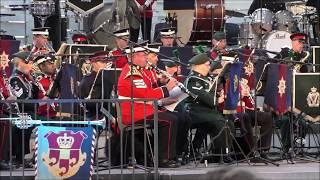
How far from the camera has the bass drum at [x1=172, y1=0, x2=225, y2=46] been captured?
15.3m

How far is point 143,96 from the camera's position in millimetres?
9422

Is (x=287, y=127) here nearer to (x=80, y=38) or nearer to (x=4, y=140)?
(x=4, y=140)

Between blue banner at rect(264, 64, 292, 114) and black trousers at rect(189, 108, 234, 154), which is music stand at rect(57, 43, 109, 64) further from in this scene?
blue banner at rect(264, 64, 292, 114)

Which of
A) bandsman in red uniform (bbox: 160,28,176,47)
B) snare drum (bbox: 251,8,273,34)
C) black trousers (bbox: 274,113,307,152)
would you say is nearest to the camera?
black trousers (bbox: 274,113,307,152)

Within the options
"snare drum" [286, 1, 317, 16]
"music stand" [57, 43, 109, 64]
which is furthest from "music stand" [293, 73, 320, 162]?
"snare drum" [286, 1, 317, 16]

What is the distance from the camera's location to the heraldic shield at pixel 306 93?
1052cm

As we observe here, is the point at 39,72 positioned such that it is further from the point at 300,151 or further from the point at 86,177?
the point at 300,151

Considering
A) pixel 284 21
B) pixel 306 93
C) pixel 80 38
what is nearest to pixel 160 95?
pixel 306 93

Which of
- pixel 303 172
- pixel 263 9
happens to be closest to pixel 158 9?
pixel 263 9

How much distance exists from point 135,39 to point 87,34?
3.08 ft

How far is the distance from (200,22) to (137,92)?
20.3 ft

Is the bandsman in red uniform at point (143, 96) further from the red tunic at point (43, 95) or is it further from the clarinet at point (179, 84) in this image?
the red tunic at point (43, 95)

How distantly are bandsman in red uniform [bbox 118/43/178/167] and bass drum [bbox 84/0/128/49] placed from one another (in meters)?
4.81

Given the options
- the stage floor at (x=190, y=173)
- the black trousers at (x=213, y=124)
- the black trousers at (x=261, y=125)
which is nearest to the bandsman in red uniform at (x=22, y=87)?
the stage floor at (x=190, y=173)
